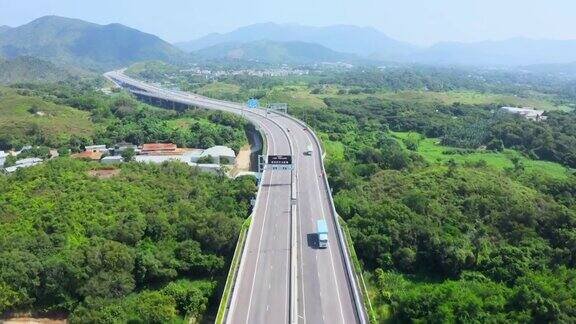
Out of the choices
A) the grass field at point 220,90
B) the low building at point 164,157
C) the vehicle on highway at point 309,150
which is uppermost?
the grass field at point 220,90

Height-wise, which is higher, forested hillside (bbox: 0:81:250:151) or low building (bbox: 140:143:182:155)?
forested hillside (bbox: 0:81:250:151)

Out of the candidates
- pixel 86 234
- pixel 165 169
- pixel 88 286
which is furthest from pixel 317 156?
pixel 88 286

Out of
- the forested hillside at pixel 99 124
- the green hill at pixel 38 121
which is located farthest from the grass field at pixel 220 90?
the green hill at pixel 38 121

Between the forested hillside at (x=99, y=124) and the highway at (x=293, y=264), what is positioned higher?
the forested hillside at (x=99, y=124)

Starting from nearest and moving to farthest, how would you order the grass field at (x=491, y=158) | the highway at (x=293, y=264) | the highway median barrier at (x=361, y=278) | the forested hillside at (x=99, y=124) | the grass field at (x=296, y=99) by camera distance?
the highway median barrier at (x=361, y=278) < the highway at (x=293, y=264) < the grass field at (x=491, y=158) < the forested hillside at (x=99, y=124) < the grass field at (x=296, y=99)

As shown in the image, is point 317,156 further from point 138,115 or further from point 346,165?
point 138,115

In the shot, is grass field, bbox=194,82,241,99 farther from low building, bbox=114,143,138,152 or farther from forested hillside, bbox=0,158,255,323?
forested hillside, bbox=0,158,255,323

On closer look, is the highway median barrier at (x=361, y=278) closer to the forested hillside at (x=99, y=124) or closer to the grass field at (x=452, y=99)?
the forested hillside at (x=99, y=124)

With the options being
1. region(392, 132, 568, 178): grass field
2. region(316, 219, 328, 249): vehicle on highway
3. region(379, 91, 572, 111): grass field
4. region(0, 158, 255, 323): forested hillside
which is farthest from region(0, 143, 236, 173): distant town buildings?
region(379, 91, 572, 111): grass field
